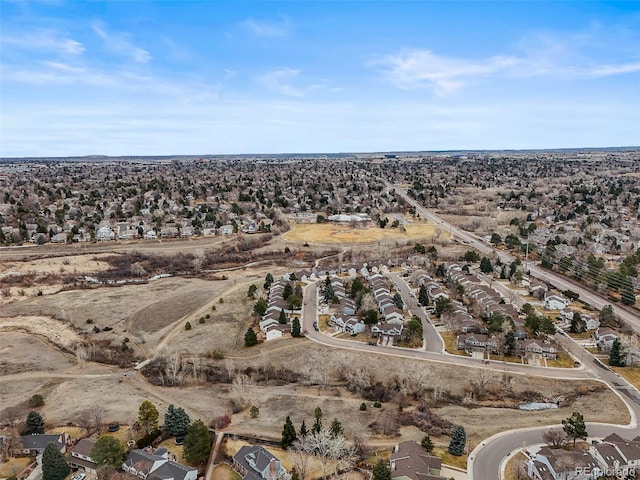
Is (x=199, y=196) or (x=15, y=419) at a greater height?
(x=199, y=196)

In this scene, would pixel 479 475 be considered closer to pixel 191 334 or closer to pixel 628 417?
pixel 628 417

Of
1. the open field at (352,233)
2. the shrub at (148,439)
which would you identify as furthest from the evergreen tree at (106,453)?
the open field at (352,233)

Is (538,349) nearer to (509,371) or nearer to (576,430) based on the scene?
(509,371)

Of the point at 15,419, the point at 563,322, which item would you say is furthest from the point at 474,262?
the point at 15,419

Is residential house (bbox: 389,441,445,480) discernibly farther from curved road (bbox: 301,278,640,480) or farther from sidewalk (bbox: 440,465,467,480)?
curved road (bbox: 301,278,640,480)

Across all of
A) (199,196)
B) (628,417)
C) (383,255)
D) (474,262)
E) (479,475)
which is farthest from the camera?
(199,196)

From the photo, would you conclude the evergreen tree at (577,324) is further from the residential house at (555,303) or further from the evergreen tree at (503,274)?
the evergreen tree at (503,274)
